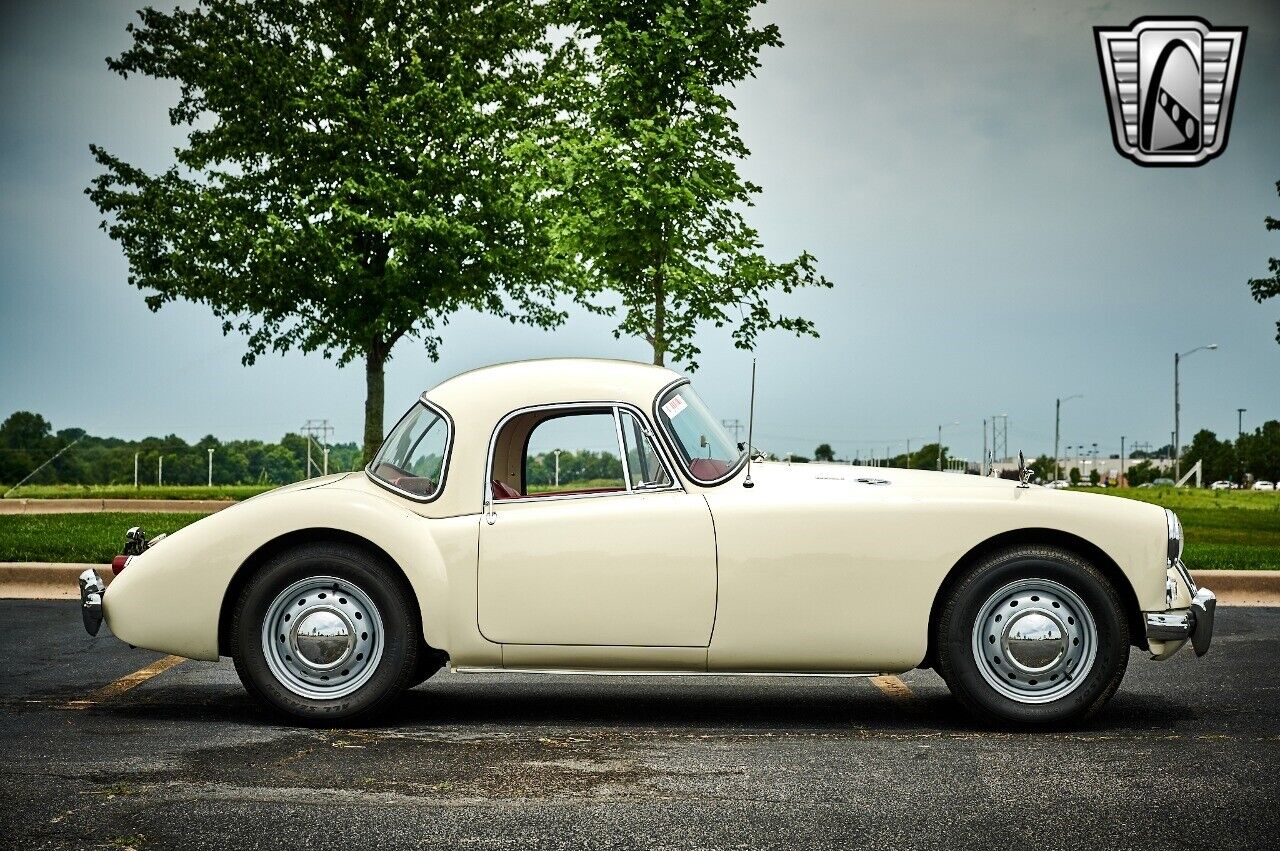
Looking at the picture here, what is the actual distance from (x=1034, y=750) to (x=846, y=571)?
1.12 metres

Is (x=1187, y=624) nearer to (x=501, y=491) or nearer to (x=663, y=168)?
(x=501, y=491)

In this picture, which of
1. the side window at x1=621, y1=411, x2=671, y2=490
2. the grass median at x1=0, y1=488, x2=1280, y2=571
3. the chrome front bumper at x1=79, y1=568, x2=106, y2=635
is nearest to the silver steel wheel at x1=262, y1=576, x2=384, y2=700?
the chrome front bumper at x1=79, y1=568, x2=106, y2=635

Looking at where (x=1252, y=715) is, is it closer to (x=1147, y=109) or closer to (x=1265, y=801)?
(x=1265, y=801)

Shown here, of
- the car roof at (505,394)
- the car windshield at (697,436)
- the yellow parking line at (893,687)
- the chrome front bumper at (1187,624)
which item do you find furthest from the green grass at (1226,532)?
the car roof at (505,394)

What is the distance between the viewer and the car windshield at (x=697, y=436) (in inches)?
240

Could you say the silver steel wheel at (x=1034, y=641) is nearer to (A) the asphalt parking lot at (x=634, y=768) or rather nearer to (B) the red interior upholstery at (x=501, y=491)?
(A) the asphalt parking lot at (x=634, y=768)

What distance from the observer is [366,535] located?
235 inches

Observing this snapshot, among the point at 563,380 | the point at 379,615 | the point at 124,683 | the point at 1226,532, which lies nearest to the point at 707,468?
the point at 563,380

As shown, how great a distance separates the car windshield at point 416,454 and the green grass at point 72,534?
740 cm

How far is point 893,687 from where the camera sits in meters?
7.30

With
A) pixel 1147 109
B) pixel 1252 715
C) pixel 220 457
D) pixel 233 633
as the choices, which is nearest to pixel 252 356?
pixel 1147 109

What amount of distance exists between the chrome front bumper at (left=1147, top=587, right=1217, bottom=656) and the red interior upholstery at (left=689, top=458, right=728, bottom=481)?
2.09 metres

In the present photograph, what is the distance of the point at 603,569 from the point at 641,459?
57cm

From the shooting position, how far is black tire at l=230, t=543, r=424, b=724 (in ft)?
19.4
